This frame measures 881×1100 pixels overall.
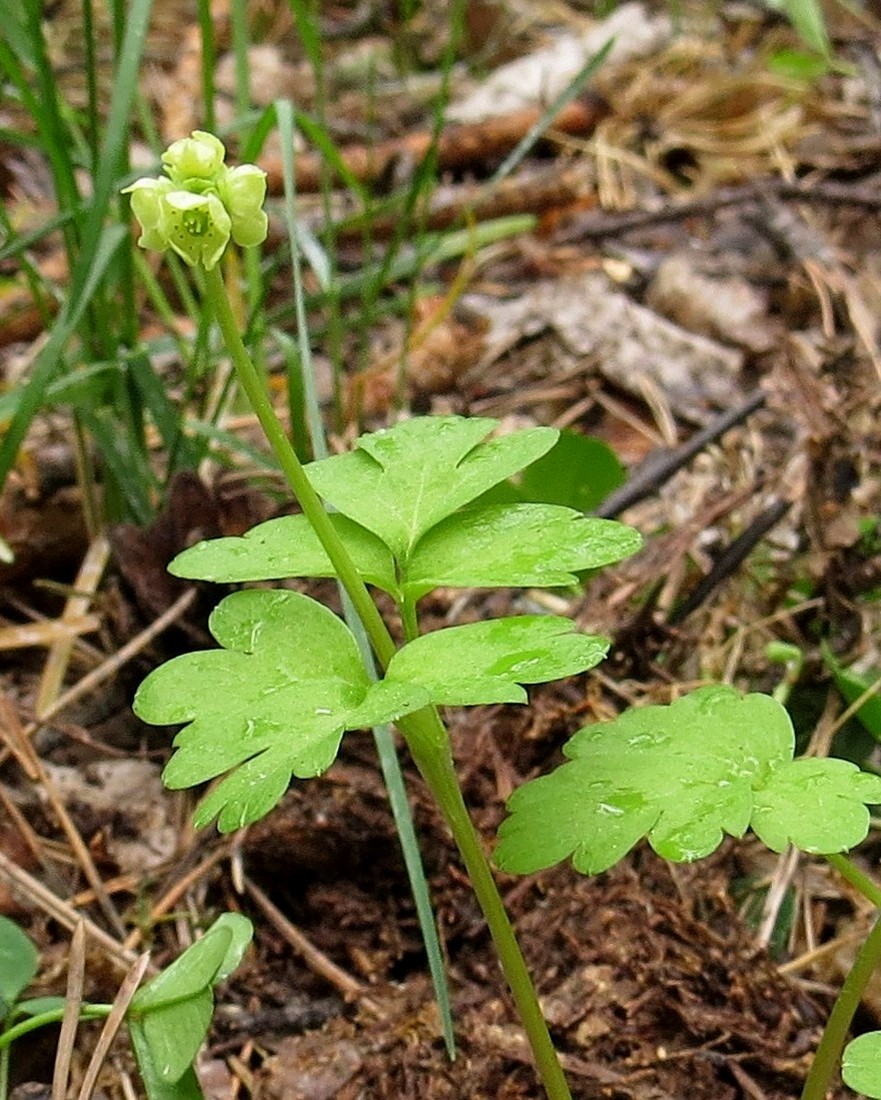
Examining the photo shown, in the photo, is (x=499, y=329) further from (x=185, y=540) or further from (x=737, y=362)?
(x=185, y=540)

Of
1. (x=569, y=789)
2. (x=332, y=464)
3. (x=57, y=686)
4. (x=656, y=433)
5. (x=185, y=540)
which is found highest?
(x=332, y=464)

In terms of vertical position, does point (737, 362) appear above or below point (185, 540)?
below

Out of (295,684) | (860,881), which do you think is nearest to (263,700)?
(295,684)

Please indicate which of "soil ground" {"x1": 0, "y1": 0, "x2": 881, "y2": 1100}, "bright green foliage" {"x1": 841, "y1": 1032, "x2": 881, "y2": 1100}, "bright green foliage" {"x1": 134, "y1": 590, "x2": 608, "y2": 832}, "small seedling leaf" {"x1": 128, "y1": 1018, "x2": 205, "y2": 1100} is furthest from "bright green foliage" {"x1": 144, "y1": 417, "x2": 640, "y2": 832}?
"soil ground" {"x1": 0, "y1": 0, "x2": 881, "y2": 1100}

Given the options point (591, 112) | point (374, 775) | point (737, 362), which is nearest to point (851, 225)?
point (737, 362)

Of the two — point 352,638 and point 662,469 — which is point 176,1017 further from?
point 662,469

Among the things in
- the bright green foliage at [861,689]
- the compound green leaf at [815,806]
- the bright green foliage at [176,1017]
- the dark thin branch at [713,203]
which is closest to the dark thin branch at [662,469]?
the bright green foliage at [861,689]

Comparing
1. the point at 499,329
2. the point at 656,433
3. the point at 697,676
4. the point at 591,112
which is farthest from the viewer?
the point at 591,112

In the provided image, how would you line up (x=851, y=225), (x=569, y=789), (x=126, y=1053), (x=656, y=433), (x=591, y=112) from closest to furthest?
(x=569, y=789)
(x=126, y=1053)
(x=656, y=433)
(x=851, y=225)
(x=591, y=112)
